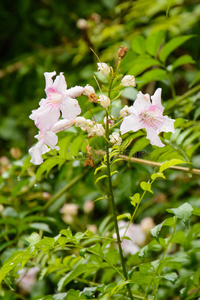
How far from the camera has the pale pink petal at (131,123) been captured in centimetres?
77

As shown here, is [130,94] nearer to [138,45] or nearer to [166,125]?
[138,45]

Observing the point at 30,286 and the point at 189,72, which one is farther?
the point at 189,72

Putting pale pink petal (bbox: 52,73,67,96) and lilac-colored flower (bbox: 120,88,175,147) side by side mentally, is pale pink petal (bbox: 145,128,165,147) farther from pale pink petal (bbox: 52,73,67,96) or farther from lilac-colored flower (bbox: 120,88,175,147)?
pale pink petal (bbox: 52,73,67,96)

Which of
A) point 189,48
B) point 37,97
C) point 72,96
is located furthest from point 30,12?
point 72,96

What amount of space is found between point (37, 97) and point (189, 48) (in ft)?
3.02

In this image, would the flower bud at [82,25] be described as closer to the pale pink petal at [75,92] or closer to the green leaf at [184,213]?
the pale pink petal at [75,92]

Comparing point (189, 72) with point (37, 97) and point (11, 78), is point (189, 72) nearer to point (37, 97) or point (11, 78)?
point (37, 97)

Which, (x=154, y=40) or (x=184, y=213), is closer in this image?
(x=184, y=213)

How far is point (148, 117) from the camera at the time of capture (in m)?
0.80

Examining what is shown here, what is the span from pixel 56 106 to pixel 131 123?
0.50 ft

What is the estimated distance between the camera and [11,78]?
2.54m

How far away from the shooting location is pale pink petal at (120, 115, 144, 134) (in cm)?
77

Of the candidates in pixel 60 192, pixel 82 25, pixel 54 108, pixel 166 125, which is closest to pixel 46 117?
pixel 54 108

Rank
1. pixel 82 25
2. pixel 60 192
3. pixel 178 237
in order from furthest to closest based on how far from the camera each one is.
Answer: pixel 82 25 → pixel 60 192 → pixel 178 237
